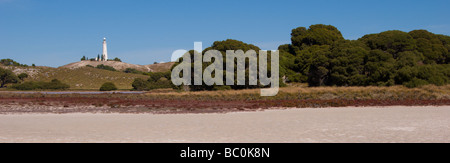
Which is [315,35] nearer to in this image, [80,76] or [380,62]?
[380,62]

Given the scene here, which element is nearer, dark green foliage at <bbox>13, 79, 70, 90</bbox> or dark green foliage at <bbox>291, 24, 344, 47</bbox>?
dark green foliage at <bbox>13, 79, 70, 90</bbox>

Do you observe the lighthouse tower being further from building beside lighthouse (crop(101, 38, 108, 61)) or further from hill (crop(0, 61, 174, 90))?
hill (crop(0, 61, 174, 90))

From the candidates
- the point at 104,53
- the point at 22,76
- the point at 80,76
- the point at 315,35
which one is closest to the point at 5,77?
the point at 22,76

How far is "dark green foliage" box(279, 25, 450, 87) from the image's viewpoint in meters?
44.8

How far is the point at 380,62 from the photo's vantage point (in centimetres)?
4862

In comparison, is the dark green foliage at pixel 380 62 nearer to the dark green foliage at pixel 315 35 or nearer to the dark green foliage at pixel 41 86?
the dark green foliage at pixel 315 35

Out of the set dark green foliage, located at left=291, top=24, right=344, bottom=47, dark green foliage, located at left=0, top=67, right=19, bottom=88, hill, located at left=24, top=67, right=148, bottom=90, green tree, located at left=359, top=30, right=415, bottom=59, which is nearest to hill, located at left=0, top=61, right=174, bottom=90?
hill, located at left=24, top=67, right=148, bottom=90

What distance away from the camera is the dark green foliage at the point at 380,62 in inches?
1762

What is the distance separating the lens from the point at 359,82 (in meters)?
49.1

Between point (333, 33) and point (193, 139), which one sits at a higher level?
point (333, 33)
